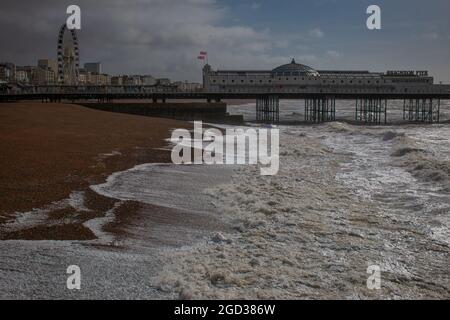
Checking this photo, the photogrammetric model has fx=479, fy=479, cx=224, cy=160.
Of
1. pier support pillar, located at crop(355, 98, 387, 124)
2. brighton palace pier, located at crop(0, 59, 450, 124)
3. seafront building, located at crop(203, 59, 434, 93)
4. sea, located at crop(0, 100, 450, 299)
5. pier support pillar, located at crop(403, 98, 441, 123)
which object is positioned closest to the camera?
sea, located at crop(0, 100, 450, 299)

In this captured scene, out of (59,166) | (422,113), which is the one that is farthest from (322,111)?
(59,166)

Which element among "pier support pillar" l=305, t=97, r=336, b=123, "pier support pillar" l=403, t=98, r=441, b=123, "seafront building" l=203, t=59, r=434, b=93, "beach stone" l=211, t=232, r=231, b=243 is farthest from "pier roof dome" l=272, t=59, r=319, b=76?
"beach stone" l=211, t=232, r=231, b=243

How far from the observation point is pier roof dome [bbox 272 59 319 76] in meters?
76.1

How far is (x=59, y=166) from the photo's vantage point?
618 inches

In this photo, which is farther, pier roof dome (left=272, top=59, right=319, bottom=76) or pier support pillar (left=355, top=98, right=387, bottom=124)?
pier roof dome (left=272, top=59, right=319, bottom=76)

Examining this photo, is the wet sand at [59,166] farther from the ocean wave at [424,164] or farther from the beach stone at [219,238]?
the ocean wave at [424,164]

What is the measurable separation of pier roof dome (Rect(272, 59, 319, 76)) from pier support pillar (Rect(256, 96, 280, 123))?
950cm

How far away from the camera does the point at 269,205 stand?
1216cm

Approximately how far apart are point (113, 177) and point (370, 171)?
1012 cm

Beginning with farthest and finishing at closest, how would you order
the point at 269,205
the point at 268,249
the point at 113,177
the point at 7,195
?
the point at 113,177, the point at 269,205, the point at 7,195, the point at 268,249

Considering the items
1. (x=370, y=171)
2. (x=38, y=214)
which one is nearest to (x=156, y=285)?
(x=38, y=214)

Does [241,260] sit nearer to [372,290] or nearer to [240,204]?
[372,290]

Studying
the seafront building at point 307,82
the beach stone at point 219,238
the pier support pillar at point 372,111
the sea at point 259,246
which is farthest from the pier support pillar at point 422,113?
the beach stone at point 219,238

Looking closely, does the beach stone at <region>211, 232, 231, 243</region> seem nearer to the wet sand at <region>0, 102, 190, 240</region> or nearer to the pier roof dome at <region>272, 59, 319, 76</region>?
the wet sand at <region>0, 102, 190, 240</region>
